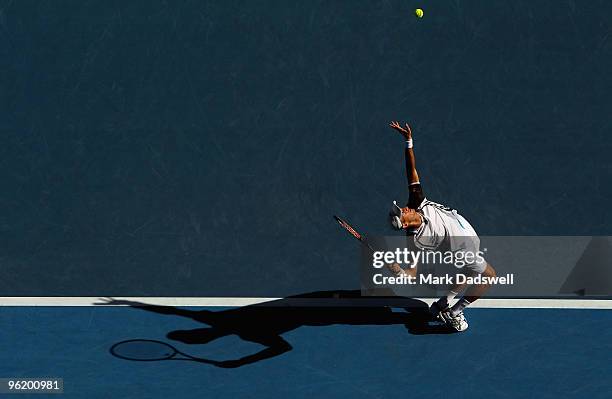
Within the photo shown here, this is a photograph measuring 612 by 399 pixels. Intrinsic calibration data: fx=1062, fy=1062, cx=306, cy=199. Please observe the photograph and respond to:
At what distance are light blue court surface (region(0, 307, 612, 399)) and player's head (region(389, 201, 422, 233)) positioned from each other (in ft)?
3.94

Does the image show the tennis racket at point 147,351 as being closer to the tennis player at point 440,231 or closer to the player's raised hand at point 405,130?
the tennis player at point 440,231

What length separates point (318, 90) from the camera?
11.6 m

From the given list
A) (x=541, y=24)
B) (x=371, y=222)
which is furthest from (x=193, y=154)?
(x=541, y=24)

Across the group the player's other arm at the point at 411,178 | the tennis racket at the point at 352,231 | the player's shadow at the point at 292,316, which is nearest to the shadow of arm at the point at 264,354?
the player's shadow at the point at 292,316

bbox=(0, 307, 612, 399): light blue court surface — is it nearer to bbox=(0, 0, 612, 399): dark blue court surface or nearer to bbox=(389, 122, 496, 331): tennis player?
bbox=(0, 0, 612, 399): dark blue court surface

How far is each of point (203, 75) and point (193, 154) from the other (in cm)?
88

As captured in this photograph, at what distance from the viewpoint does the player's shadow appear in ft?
36.9

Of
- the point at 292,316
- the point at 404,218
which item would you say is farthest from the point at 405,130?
the point at 292,316

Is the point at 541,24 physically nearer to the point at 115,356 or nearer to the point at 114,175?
the point at 114,175

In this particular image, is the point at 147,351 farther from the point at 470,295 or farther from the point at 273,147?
the point at 470,295

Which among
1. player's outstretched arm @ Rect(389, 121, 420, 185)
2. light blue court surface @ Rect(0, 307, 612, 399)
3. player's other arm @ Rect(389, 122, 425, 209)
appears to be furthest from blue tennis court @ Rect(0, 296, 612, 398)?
player's outstretched arm @ Rect(389, 121, 420, 185)

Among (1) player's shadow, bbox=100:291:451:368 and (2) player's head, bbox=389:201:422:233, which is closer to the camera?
(2) player's head, bbox=389:201:422:233

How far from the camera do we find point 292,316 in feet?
38.5

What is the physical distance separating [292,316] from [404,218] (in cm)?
181
